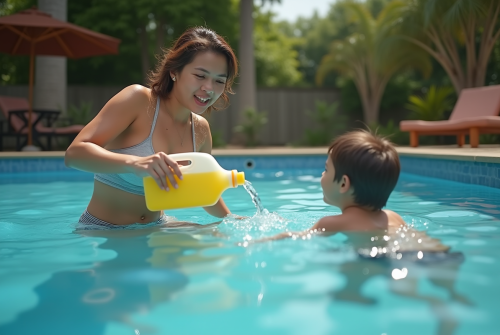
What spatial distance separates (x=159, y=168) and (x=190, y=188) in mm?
260

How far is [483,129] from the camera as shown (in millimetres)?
9086

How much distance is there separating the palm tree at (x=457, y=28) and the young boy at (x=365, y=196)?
37.0 ft

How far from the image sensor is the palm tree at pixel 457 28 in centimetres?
1242

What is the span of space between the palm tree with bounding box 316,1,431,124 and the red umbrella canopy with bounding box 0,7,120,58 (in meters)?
8.33

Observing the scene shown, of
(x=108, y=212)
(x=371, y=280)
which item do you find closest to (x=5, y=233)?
(x=108, y=212)

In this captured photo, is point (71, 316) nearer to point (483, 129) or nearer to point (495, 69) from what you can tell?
point (483, 129)

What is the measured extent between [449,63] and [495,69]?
10.9ft

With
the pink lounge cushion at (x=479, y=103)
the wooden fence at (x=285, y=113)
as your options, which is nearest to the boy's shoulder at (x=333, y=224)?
the pink lounge cushion at (x=479, y=103)

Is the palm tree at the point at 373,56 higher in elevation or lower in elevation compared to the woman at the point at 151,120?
higher

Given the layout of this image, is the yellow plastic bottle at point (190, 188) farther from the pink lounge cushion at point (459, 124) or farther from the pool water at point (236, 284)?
the pink lounge cushion at point (459, 124)

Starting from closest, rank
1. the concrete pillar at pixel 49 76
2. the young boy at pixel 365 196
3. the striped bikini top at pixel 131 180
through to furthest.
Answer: the young boy at pixel 365 196
the striped bikini top at pixel 131 180
the concrete pillar at pixel 49 76

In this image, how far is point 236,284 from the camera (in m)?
2.06

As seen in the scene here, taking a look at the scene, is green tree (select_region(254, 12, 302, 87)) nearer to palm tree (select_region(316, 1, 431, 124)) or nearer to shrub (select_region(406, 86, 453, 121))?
palm tree (select_region(316, 1, 431, 124))

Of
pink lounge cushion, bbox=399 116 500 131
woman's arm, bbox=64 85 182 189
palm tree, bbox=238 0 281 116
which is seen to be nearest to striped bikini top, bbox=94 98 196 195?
woman's arm, bbox=64 85 182 189
